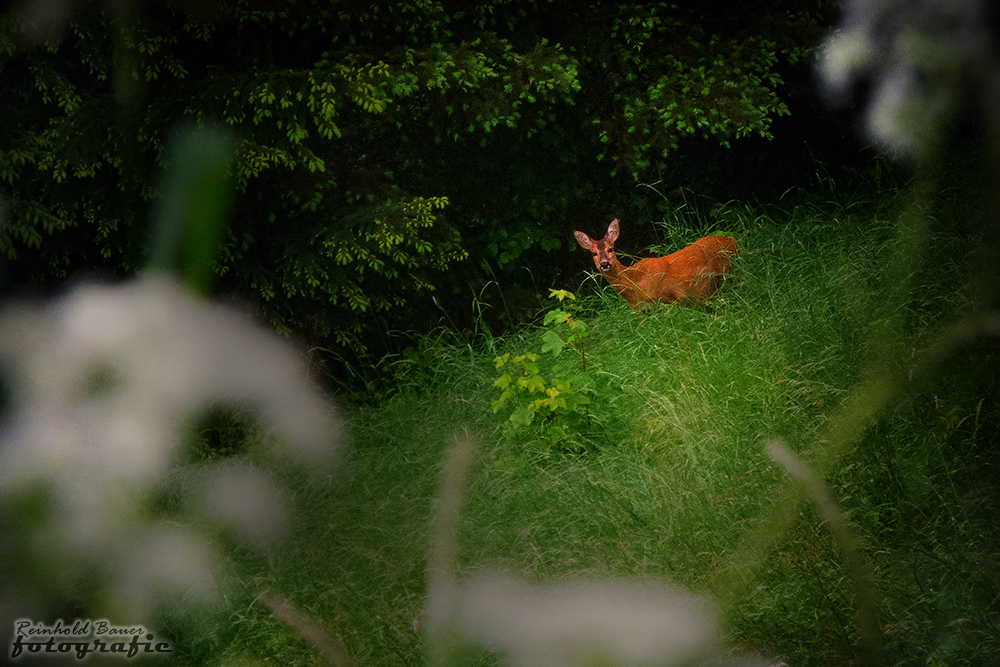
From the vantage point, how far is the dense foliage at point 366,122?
3.12m

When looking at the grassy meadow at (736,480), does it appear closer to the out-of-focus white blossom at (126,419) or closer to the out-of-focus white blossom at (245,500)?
the out-of-focus white blossom at (245,500)

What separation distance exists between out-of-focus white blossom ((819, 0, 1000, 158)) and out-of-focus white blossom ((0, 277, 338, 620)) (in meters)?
3.03

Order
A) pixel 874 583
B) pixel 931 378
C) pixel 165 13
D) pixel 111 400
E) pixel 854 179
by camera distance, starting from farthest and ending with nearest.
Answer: pixel 854 179 → pixel 165 13 → pixel 111 400 → pixel 931 378 → pixel 874 583

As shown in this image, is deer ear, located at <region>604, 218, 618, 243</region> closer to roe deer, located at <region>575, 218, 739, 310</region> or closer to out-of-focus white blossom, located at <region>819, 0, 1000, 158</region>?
roe deer, located at <region>575, 218, 739, 310</region>

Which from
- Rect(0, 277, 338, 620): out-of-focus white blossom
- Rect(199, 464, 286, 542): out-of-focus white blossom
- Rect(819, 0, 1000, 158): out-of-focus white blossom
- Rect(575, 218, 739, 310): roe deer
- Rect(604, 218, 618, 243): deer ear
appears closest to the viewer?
Rect(0, 277, 338, 620): out-of-focus white blossom

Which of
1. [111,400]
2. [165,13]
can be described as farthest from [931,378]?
[165,13]

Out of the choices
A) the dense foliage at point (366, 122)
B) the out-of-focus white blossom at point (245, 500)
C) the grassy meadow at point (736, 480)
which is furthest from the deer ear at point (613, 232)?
the out-of-focus white blossom at point (245, 500)

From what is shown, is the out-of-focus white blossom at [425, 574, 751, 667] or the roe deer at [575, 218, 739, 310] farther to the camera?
the roe deer at [575, 218, 739, 310]

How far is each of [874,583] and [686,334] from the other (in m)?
1.50

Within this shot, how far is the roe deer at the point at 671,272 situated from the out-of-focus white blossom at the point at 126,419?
149 centimetres

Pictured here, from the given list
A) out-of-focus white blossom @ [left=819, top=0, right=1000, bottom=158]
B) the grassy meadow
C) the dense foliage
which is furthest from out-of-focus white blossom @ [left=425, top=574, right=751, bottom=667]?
out-of-focus white blossom @ [left=819, top=0, right=1000, bottom=158]

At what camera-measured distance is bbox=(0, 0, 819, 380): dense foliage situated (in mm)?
3119

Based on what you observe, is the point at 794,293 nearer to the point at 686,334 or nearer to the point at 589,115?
the point at 686,334

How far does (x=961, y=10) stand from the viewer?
9.81ft
